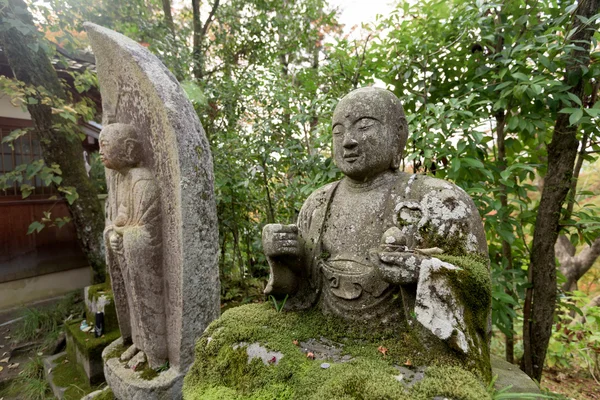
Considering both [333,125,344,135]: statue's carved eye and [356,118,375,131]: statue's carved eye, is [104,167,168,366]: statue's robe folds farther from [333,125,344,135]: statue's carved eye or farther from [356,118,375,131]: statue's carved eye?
[356,118,375,131]: statue's carved eye

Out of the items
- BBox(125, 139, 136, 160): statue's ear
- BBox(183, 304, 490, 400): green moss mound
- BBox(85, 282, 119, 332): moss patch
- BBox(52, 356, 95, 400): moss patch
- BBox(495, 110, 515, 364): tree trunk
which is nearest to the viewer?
BBox(183, 304, 490, 400): green moss mound

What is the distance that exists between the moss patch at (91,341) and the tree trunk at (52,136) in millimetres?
1168

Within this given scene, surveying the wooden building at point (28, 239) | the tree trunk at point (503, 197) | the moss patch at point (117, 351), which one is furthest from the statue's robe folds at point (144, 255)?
the wooden building at point (28, 239)

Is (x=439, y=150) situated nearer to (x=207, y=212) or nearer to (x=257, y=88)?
(x=207, y=212)

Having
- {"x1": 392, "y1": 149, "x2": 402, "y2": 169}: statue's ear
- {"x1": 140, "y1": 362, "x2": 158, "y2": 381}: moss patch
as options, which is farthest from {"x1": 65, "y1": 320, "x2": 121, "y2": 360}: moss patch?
{"x1": 392, "y1": 149, "x2": 402, "y2": 169}: statue's ear

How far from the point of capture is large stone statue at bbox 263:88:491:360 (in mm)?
1454

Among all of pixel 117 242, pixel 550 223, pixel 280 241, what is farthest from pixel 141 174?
pixel 550 223

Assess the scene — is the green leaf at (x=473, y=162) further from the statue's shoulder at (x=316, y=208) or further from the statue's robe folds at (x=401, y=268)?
the statue's shoulder at (x=316, y=208)

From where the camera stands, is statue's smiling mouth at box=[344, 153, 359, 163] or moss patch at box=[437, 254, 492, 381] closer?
moss patch at box=[437, 254, 492, 381]

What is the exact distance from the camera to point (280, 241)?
6.18 feet

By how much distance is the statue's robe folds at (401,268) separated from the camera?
1438 mm

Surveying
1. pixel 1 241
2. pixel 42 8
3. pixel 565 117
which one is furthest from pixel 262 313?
pixel 1 241

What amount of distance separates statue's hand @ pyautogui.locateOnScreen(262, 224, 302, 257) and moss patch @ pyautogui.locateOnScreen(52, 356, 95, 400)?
10.5 feet

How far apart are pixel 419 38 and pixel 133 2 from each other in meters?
5.76
